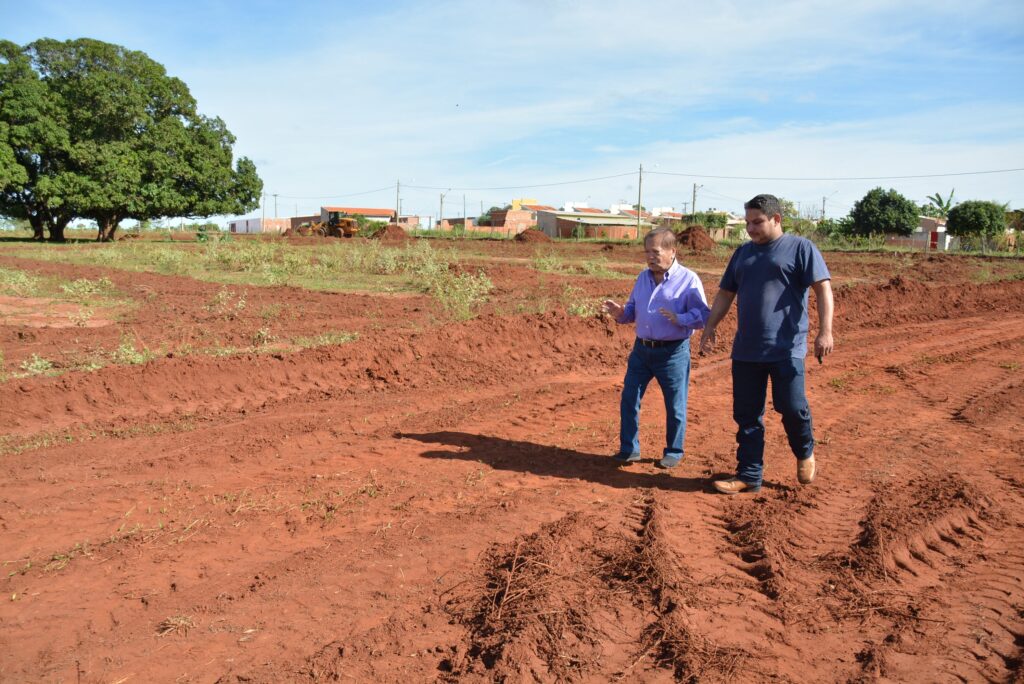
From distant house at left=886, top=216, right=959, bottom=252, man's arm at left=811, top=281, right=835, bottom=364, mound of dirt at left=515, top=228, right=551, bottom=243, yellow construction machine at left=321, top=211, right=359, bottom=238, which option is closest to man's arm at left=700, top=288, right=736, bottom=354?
man's arm at left=811, top=281, right=835, bottom=364

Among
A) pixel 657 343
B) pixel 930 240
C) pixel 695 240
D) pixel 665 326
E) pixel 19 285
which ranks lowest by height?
pixel 19 285

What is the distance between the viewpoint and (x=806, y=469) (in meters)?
5.05

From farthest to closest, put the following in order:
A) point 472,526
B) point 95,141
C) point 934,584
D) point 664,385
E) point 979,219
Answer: point 979,219
point 95,141
point 664,385
point 472,526
point 934,584

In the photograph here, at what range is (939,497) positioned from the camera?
4781 millimetres

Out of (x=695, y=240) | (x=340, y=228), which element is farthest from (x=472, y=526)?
(x=340, y=228)

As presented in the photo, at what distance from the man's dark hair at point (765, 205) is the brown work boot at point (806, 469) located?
169 cm

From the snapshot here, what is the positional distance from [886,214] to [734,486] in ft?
201

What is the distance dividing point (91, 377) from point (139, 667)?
5104 millimetres

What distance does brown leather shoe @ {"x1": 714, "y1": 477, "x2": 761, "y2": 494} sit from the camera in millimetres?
5012

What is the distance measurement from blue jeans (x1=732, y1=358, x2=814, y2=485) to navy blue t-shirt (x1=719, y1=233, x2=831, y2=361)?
0.10 metres

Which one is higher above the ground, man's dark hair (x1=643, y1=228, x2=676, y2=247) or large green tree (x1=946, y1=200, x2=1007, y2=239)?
large green tree (x1=946, y1=200, x2=1007, y2=239)

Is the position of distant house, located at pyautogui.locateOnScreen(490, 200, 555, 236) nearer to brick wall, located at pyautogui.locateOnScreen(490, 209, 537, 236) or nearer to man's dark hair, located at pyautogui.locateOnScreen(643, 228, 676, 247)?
brick wall, located at pyautogui.locateOnScreen(490, 209, 537, 236)

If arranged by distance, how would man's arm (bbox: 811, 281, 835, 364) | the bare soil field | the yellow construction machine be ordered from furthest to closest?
1. the yellow construction machine
2. man's arm (bbox: 811, 281, 835, 364)
3. the bare soil field

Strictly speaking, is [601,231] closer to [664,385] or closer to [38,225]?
[38,225]
